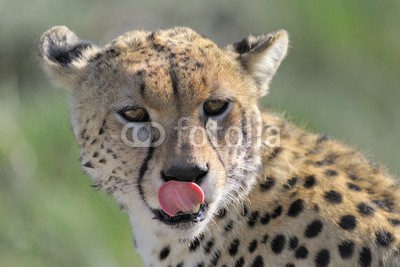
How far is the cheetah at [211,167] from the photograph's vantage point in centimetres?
434

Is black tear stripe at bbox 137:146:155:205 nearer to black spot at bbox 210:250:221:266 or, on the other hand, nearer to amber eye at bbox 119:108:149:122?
amber eye at bbox 119:108:149:122

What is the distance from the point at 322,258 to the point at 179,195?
1.80 ft

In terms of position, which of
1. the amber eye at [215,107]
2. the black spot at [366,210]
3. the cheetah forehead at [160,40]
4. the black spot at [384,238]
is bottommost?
the black spot at [384,238]

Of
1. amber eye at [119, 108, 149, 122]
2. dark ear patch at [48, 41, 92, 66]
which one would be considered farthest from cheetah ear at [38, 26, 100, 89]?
amber eye at [119, 108, 149, 122]

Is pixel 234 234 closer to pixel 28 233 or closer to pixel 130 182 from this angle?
pixel 130 182

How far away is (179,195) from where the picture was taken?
426 cm

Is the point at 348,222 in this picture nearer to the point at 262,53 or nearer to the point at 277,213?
the point at 277,213

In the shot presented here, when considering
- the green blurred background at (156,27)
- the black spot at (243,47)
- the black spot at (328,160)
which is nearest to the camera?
the black spot at (328,160)

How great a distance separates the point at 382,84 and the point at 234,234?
5.54m

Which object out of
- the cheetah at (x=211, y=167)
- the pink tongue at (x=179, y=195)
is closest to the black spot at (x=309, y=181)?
the cheetah at (x=211, y=167)

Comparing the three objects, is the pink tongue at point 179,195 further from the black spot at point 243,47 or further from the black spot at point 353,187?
the black spot at point 243,47

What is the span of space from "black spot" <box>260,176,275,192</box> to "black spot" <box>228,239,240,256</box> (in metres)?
0.21

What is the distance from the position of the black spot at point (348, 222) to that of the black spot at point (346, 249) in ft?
0.18

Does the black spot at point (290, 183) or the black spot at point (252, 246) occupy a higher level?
the black spot at point (290, 183)
